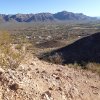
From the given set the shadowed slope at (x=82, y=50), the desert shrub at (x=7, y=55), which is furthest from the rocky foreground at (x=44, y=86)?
the shadowed slope at (x=82, y=50)

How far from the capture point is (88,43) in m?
40.8

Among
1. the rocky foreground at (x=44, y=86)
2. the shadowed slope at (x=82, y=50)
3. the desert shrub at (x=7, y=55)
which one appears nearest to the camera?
the rocky foreground at (x=44, y=86)

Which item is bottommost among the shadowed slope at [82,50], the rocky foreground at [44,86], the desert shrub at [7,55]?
the shadowed slope at [82,50]

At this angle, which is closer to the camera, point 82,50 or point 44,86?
point 44,86

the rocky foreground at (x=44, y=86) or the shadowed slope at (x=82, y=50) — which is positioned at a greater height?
the rocky foreground at (x=44, y=86)

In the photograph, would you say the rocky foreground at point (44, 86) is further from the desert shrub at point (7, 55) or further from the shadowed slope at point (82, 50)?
the shadowed slope at point (82, 50)

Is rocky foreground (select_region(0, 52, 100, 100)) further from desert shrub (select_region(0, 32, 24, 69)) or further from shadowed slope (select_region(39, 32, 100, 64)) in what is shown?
shadowed slope (select_region(39, 32, 100, 64))

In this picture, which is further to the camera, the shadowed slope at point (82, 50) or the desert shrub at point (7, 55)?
the shadowed slope at point (82, 50)

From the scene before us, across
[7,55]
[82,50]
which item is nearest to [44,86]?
[7,55]

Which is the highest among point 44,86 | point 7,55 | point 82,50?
point 7,55

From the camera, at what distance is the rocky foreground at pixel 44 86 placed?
8.73 m

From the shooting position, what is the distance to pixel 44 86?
10.3 meters

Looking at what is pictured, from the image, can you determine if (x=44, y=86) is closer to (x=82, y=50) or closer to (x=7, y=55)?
(x=7, y=55)

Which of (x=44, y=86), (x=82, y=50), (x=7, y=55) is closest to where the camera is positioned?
Result: (x=44, y=86)
